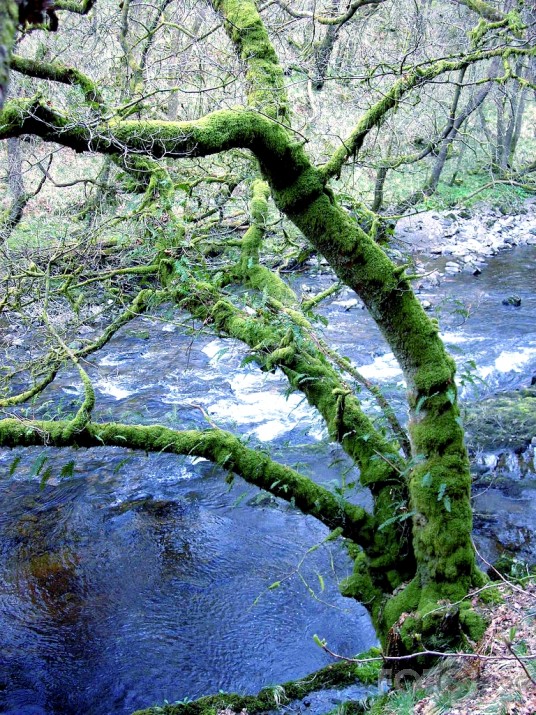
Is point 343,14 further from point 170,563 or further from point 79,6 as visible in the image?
point 170,563

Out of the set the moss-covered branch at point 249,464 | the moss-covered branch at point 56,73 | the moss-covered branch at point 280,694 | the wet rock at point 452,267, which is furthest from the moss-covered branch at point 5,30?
the wet rock at point 452,267

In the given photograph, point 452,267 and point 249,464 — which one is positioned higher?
point 452,267

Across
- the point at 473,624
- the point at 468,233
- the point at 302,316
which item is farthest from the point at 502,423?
the point at 468,233

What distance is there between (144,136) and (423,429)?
261 cm

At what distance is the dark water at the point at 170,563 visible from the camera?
582cm

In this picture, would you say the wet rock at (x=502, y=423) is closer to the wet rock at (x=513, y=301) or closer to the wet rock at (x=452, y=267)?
the wet rock at (x=513, y=301)

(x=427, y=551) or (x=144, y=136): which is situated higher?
(x=144, y=136)

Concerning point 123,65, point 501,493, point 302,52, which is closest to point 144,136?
point 302,52

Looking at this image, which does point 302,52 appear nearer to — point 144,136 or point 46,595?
point 144,136

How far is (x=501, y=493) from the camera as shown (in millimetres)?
7797

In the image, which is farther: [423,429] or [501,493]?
[501,493]

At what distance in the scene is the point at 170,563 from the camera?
23.7 ft

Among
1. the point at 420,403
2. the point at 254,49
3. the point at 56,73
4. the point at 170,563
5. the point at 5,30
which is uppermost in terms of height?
the point at 254,49

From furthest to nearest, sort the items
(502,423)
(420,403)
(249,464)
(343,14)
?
(502,423), (343,14), (249,464), (420,403)
